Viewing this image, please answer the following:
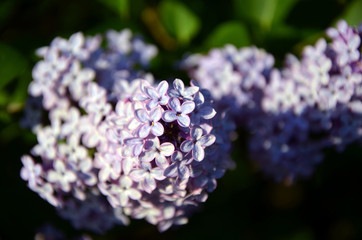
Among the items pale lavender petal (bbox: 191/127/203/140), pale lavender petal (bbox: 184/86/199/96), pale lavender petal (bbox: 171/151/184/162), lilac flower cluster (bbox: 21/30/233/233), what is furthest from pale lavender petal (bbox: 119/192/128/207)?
pale lavender petal (bbox: 184/86/199/96)

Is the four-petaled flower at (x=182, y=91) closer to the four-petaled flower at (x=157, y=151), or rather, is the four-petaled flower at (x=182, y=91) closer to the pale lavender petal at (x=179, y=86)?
the pale lavender petal at (x=179, y=86)

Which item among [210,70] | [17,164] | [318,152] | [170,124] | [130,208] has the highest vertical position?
[210,70]

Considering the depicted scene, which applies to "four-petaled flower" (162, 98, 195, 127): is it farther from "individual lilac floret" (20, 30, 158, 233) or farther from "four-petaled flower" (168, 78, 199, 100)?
"individual lilac floret" (20, 30, 158, 233)

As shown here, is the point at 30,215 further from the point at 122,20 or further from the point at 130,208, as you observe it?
the point at 122,20

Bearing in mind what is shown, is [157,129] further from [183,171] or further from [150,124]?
[183,171]

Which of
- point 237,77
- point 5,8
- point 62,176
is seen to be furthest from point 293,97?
point 5,8

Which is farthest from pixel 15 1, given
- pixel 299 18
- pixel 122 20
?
pixel 299 18
